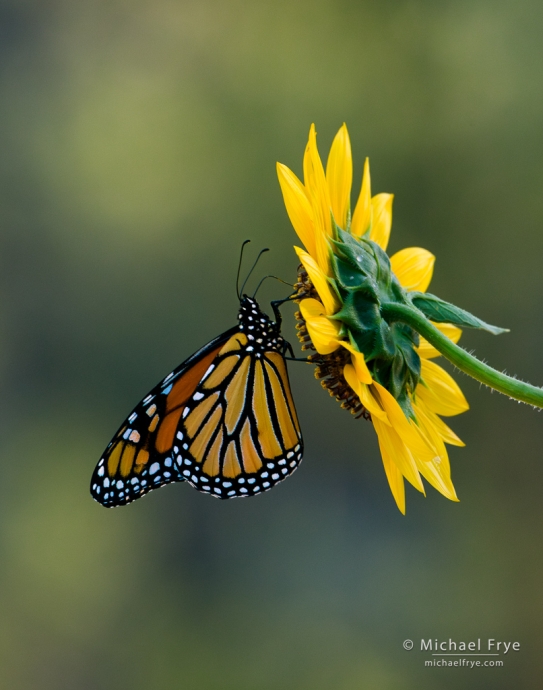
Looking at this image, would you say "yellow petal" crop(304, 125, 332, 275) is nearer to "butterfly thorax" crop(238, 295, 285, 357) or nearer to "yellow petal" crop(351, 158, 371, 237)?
"yellow petal" crop(351, 158, 371, 237)

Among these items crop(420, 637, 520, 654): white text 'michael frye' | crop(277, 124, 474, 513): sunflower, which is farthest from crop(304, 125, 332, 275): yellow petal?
crop(420, 637, 520, 654): white text 'michael frye'

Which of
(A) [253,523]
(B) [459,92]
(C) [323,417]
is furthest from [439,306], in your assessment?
(B) [459,92]

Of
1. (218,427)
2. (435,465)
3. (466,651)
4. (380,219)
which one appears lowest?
(466,651)

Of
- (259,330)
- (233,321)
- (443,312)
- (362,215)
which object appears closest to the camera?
(443,312)

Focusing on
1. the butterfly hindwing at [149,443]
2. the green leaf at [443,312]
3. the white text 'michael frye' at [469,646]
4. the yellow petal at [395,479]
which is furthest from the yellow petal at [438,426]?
the white text 'michael frye' at [469,646]

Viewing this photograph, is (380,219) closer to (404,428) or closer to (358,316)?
(358,316)

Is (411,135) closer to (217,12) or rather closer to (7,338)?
(217,12)

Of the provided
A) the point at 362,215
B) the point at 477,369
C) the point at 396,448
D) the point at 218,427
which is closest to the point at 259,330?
the point at 218,427
